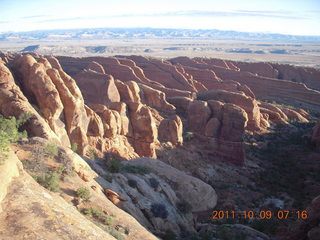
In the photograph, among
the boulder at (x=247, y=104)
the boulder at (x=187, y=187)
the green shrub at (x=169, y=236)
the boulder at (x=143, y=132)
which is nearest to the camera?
the green shrub at (x=169, y=236)

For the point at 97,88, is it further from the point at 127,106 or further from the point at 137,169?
the point at 137,169

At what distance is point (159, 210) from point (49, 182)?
712 centimetres

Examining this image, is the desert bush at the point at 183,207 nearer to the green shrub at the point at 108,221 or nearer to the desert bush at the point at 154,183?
the desert bush at the point at 154,183

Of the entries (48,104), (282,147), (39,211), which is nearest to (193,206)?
(48,104)

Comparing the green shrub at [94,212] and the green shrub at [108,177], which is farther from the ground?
the green shrub at [94,212]

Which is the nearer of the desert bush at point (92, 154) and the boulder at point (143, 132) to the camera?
the desert bush at point (92, 154)

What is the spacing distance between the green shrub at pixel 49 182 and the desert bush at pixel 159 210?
6.43m

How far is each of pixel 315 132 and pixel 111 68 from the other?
40709 millimetres

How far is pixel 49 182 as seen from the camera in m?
14.3

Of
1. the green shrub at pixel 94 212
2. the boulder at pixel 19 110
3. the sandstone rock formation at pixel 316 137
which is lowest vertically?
the sandstone rock formation at pixel 316 137

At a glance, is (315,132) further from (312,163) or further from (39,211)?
(39,211)

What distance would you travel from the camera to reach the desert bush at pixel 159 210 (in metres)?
18.8
